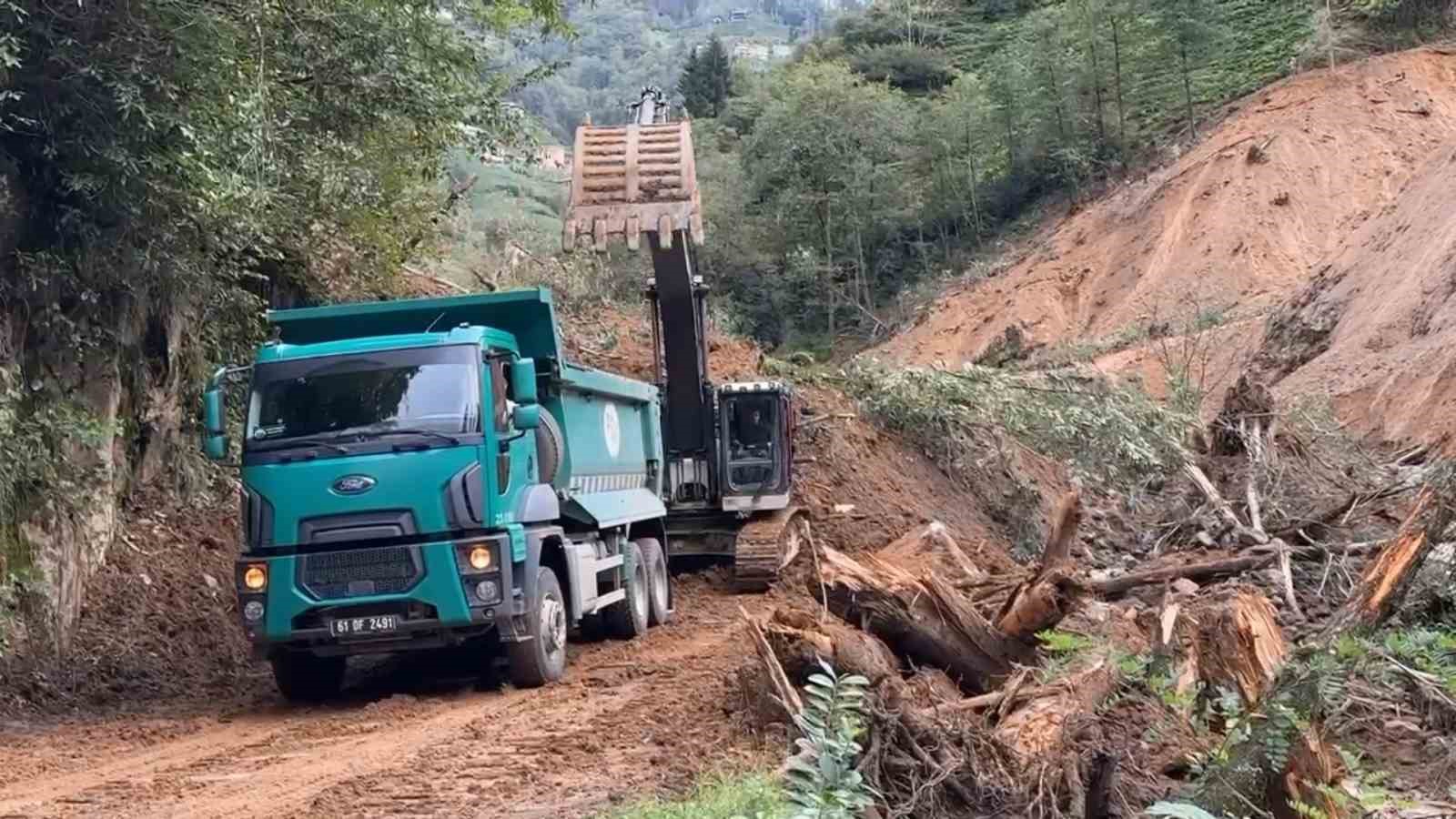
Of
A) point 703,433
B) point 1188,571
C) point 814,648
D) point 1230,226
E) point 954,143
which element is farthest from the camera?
point 954,143

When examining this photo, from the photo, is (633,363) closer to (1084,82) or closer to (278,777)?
(278,777)

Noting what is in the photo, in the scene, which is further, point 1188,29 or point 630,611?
point 1188,29

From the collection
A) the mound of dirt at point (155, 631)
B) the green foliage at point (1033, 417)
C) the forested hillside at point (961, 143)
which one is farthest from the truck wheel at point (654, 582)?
the forested hillside at point (961, 143)

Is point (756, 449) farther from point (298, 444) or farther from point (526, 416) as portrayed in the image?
point (298, 444)

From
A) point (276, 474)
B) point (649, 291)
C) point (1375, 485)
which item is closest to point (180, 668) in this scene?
point (276, 474)

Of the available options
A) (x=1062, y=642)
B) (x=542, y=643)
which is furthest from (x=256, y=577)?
(x=1062, y=642)

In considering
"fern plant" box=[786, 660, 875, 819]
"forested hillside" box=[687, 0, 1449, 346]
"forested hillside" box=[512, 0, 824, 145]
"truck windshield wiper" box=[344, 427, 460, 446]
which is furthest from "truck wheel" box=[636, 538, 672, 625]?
"forested hillside" box=[512, 0, 824, 145]

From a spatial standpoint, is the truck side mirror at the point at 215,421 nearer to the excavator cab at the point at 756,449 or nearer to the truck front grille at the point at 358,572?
the truck front grille at the point at 358,572

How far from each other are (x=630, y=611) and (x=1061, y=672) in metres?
5.48

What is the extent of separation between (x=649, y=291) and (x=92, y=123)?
565 centimetres

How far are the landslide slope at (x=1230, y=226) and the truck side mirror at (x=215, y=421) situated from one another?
19801mm

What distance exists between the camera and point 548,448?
10477mm

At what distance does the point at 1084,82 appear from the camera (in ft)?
139

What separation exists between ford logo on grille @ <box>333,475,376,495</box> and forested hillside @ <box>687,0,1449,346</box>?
3183 cm
